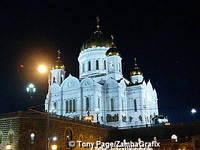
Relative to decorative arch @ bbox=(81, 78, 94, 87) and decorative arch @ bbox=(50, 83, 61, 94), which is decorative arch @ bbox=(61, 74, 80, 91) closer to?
decorative arch @ bbox=(50, 83, 61, 94)

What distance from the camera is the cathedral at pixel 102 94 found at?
6419 cm

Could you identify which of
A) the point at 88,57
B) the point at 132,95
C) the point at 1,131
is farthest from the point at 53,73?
the point at 1,131

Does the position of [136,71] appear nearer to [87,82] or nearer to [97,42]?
[97,42]

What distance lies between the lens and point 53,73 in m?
76.8

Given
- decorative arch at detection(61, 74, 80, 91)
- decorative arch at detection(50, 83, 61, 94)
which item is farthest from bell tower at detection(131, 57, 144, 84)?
decorative arch at detection(50, 83, 61, 94)

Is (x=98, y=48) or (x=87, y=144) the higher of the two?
(x=98, y=48)

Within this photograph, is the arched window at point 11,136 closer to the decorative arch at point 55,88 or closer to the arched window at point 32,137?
the arched window at point 32,137

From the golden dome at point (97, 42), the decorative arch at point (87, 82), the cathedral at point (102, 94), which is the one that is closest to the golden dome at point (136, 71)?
the cathedral at point (102, 94)

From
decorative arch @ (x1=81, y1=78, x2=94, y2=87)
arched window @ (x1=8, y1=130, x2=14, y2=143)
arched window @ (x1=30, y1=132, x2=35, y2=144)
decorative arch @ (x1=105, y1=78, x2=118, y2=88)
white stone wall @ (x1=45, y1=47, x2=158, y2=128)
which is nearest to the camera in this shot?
arched window @ (x1=8, y1=130, x2=14, y2=143)

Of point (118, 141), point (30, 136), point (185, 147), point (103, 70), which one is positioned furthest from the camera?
point (103, 70)

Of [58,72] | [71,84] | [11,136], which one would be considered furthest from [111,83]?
[11,136]

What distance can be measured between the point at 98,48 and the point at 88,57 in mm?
3224

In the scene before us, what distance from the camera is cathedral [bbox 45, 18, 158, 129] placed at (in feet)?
211

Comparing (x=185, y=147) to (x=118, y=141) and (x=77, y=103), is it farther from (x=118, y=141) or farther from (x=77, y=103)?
(x=77, y=103)
